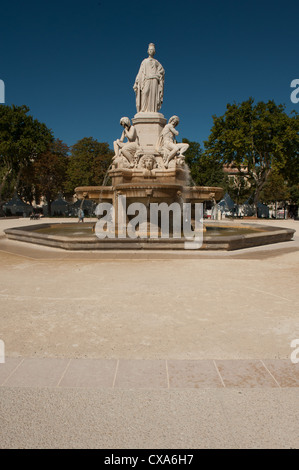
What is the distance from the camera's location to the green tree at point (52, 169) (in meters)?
46.1

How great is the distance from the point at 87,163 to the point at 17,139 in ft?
30.5

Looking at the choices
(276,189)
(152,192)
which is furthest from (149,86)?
(276,189)

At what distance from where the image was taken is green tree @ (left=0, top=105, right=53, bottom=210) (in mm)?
42453

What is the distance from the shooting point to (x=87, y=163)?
4691 cm

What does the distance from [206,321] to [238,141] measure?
3700cm

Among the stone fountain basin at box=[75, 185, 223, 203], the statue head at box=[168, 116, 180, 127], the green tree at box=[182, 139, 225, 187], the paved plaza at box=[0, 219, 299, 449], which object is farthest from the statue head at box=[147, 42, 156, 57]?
the green tree at box=[182, 139, 225, 187]

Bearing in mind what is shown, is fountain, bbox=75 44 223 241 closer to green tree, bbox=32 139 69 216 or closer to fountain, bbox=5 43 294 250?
fountain, bbox=5 43 294 250

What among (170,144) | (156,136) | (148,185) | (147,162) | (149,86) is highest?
(149,86)

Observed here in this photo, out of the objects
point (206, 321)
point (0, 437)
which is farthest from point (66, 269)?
point (0, 437)

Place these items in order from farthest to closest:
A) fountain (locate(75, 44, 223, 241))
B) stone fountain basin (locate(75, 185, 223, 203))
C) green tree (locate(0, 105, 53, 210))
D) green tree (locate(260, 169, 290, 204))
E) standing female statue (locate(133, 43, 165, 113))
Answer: green tree (locate(260, 169, 290, 204)), green tree (locate(0, 105, 53, 210)), standing female statue (locate(133, 43, 165, 113)), fountain (locate(75, 44, 223, 241)), stone fountain basin (locate(75, 185, 223, 203))

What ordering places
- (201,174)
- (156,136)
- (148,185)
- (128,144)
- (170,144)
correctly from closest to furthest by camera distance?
1. (148,185)
2. (170,144)
3. (128,144)
4. (156,136)
5. (201,174)

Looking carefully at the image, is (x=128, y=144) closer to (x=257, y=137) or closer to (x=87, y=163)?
(x=257, y=137)
